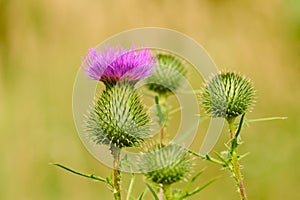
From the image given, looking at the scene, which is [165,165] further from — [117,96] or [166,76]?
[166,76]

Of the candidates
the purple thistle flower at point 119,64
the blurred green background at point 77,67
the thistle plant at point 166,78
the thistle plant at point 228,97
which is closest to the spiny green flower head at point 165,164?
the thistle plant at point 228,97

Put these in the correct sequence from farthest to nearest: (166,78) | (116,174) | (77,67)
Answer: (77,67), (166,78), (116,174)

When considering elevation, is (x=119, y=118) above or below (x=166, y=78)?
below

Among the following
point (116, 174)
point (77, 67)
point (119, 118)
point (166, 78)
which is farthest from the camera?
point (77, 67)

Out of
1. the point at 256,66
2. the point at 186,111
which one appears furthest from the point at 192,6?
the point at 186,111

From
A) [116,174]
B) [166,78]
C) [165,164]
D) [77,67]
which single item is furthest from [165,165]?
[77,67]
